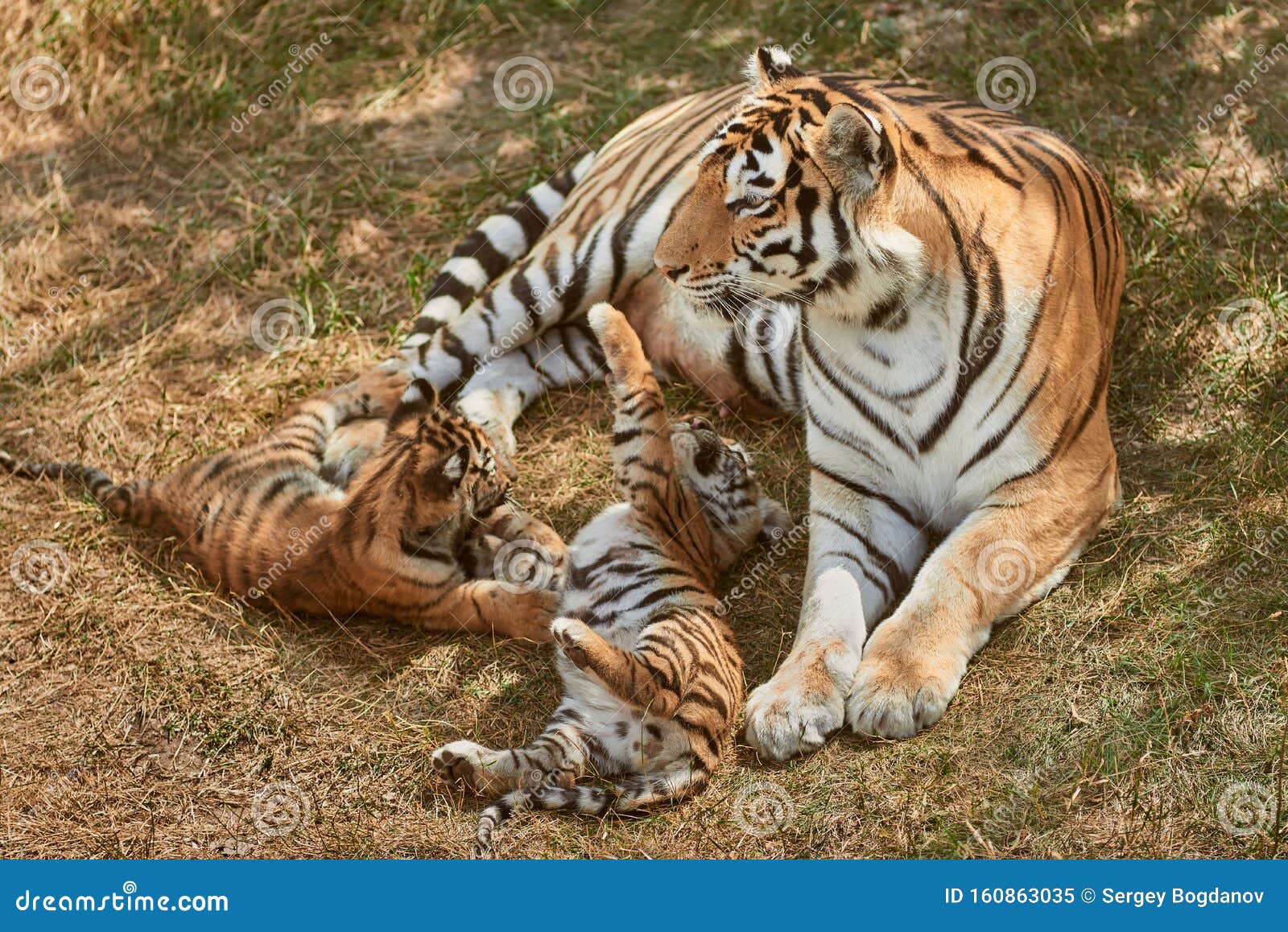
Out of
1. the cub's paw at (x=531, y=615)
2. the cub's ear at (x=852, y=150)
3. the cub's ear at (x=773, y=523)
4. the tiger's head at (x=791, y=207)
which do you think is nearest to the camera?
the cub's ear at (x=852, y=150)

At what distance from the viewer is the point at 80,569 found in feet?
12.4

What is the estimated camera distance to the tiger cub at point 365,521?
11.5 feet

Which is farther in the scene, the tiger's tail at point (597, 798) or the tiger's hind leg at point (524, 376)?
the tiger's hind leg at point (524, 376)

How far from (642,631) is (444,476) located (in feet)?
2.22

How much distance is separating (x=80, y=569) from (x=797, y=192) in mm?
2268

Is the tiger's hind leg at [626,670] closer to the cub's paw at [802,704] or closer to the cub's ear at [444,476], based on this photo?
the cub's paw at [802,704]

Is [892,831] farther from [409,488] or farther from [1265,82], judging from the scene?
[1265,82]

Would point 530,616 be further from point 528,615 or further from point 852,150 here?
point 852,150

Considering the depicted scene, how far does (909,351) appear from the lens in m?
3.21

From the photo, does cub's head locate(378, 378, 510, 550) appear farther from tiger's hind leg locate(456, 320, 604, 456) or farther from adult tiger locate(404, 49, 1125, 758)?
adult tiger locate(404, 49, 1125, 758)

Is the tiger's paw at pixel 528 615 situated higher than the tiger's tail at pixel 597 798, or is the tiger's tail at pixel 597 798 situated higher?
the tiger's paw at pixel 528 615

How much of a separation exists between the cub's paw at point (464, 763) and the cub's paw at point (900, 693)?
2.78 ft

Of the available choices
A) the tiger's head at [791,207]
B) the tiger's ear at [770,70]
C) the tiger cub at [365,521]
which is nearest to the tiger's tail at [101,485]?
the tiger cub at [365,521]

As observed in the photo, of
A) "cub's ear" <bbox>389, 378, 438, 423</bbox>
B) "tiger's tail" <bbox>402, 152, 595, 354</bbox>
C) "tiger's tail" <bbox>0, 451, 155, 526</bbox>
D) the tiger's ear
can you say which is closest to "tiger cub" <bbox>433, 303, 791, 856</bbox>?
"cub's ear" <bbox>389, 378, 438, 423</bbox>
